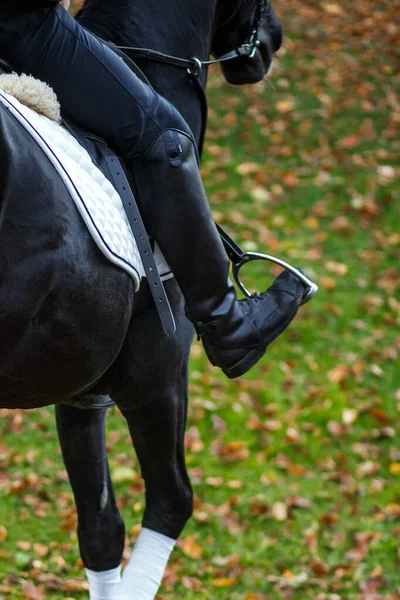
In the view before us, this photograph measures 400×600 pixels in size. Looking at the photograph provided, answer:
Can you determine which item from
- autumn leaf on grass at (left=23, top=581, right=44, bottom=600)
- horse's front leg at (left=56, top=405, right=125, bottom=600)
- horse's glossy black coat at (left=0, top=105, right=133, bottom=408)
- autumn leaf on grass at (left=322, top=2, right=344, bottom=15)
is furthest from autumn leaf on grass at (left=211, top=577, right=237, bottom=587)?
autumn leaf on grass at (left=322, top=2, right=344, bottom=15)

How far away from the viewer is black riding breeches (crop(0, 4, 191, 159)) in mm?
2422

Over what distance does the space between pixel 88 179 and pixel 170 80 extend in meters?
0.67

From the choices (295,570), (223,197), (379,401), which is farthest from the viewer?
(223,197)

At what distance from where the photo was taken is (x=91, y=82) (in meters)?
2.48

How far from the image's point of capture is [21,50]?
2.41 meters

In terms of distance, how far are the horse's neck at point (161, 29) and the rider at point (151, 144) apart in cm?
28

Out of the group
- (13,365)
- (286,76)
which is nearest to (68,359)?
(13,365)

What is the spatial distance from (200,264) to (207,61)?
76cm

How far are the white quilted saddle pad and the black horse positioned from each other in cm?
3

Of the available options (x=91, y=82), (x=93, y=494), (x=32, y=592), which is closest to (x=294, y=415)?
(x=32, y=592)

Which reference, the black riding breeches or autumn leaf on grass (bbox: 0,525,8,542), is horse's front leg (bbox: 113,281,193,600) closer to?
the black riding breeches

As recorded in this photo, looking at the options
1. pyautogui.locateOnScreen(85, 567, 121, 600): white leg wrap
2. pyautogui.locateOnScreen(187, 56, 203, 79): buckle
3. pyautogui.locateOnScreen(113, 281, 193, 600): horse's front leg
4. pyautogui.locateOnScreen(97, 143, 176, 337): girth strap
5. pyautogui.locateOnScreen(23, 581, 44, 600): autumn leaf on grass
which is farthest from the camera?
pyautogui.locateOnScreen(23, 581, 44, 600): autumn leaf on grass

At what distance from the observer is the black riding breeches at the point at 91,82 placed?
2.42 meters

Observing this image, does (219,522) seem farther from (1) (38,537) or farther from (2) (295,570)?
(1) (38,537)
